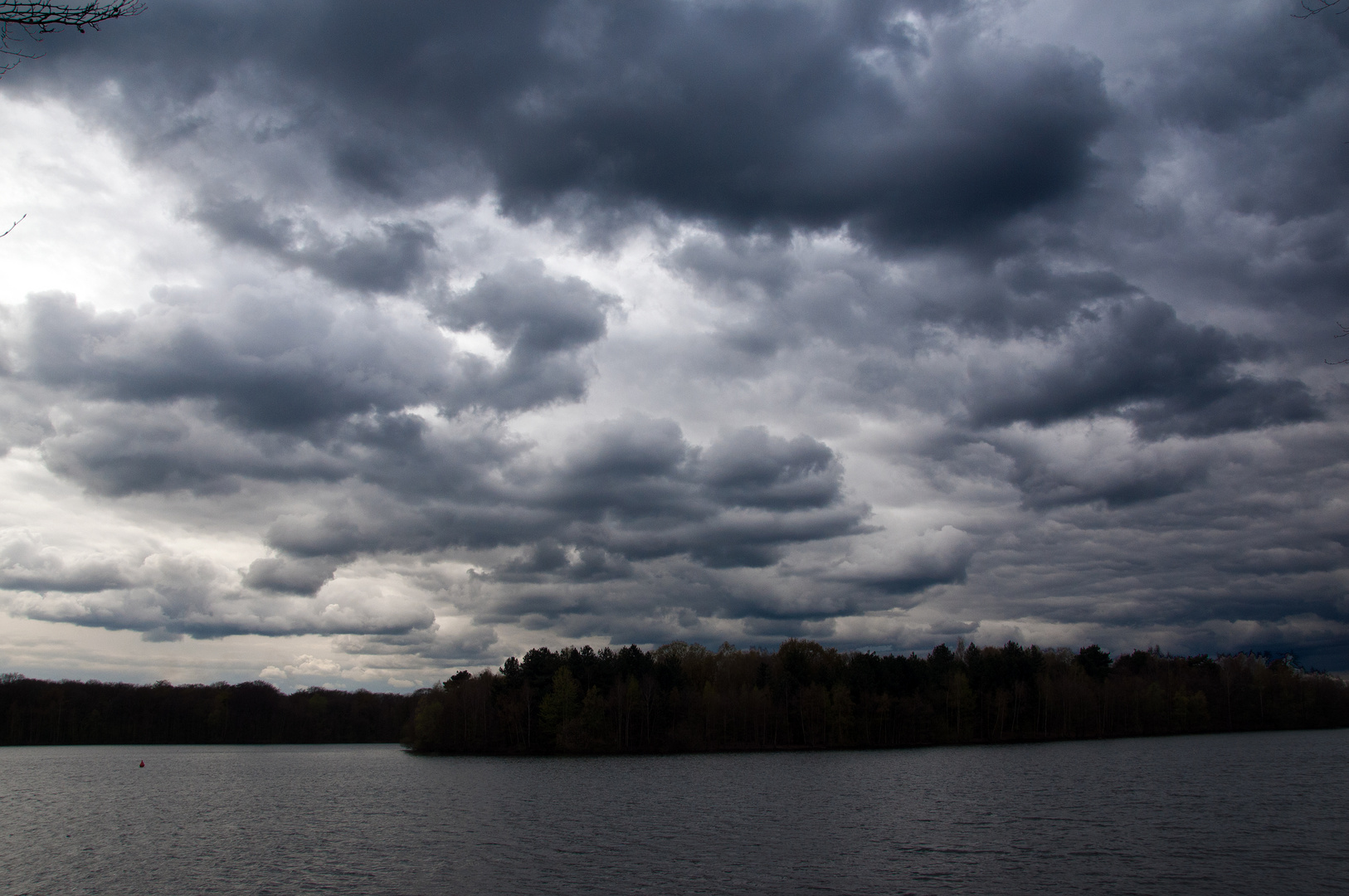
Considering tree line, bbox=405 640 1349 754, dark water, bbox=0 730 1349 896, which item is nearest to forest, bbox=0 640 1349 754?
tree line, bbox=405 640 1349 754

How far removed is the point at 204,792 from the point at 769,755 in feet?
260

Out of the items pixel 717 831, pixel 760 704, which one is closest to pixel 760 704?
pixel 760 704

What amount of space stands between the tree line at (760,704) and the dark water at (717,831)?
44.8 m

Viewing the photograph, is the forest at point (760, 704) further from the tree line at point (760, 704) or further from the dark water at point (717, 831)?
the dark water at point (717, 831)

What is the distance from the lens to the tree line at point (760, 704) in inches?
5782

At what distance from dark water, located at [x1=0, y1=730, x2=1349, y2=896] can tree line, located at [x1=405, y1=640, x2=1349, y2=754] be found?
44.8 metres

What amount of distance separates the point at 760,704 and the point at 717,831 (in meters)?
102

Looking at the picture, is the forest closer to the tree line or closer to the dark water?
the tree line

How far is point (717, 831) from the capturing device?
52.1 metres

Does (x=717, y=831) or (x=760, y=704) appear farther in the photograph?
(x=760, y=704)

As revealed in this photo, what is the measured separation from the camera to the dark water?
3822 cm

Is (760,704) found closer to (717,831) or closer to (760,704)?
(760,704)

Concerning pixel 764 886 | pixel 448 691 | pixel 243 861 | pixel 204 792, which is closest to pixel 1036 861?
pixel 764 886

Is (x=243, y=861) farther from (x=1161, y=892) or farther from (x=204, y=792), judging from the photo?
(x=204, y=792)
